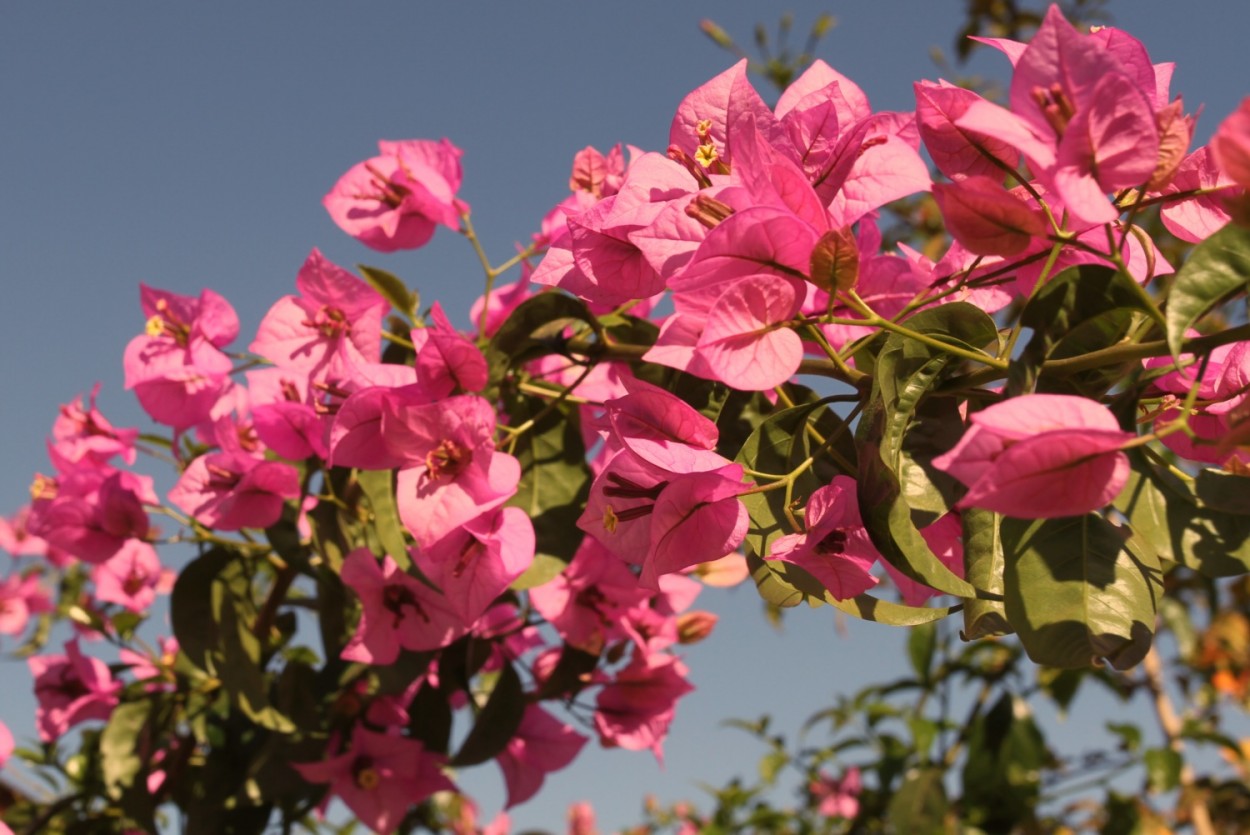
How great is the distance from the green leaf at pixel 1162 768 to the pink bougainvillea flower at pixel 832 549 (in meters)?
2.39

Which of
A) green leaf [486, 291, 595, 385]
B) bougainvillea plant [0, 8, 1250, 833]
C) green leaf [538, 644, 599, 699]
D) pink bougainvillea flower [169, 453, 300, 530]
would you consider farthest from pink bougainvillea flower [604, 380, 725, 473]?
green leaf [538, 644, 599, 699]

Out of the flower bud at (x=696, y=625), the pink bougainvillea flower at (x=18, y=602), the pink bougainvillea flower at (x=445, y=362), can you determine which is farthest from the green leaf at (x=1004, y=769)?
the pink bougainvillea flower at (x=18, y=602)

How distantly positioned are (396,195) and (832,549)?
31.3 inches

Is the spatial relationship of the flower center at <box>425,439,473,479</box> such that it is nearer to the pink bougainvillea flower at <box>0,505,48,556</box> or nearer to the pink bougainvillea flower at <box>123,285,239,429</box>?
the pink bougainvillea flower at <box>123,285,239,429</box>

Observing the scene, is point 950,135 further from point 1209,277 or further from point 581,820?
point 581,820

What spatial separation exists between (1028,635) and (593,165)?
685 mm

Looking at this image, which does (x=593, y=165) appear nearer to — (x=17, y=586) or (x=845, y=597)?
(x=845, y=597)

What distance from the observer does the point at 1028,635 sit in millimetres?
583

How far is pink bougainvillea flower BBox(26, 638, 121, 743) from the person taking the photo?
1.60 metres

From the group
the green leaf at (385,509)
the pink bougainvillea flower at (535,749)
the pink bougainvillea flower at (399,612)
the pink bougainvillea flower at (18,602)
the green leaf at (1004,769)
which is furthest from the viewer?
the pink bougainvillea flower at (18,602)

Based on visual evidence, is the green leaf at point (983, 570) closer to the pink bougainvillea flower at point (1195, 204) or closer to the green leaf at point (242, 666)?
the pink bougainvillea flower at point (1195, 204)

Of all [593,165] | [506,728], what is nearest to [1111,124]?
[593,165]

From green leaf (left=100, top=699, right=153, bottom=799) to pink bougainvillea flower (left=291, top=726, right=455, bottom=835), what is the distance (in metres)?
0.29

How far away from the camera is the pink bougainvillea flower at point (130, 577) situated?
5.39 feet
